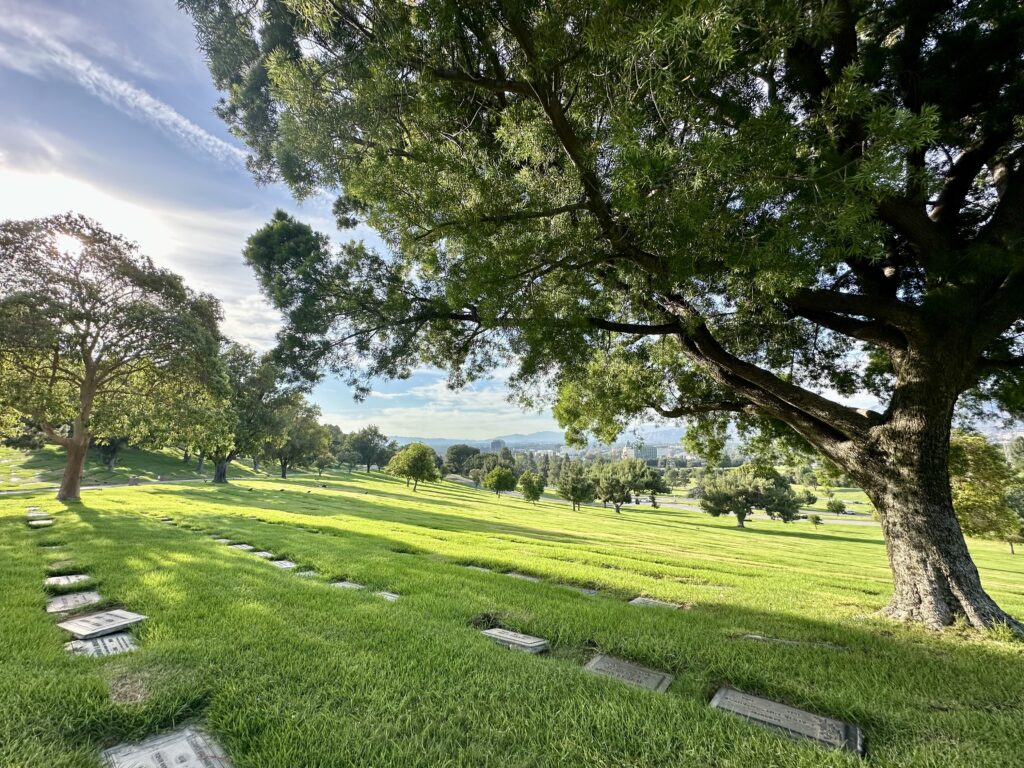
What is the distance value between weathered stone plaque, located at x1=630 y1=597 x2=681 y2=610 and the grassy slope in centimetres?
3196

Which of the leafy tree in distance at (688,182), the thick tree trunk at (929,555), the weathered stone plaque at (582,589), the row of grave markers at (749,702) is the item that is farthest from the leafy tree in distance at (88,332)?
the thick tree trunk at (929,555)

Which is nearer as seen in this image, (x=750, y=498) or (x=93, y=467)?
(x=93, y=467)

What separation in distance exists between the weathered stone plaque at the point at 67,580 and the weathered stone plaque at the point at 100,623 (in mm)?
1198

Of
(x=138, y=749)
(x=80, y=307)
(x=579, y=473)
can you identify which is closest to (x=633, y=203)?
(x=138, y=749)

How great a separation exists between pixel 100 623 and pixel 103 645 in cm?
46

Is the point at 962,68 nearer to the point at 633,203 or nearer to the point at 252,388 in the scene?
the point at 633,203

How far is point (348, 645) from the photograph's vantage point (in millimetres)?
2596

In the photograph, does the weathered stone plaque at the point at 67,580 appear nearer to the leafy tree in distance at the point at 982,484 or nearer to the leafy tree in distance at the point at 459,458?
the leafy tree in distance at the point at 982,484

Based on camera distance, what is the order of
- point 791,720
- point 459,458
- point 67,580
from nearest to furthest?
point 791,720
point 67,580
point 459,458

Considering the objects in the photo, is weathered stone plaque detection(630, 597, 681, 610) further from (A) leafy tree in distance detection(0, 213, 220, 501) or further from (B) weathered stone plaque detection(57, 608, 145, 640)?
(A) leafy tree in distance detection(0, 213, 220, 501)

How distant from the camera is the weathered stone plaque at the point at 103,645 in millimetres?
2402

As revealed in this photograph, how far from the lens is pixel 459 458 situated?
82.5m

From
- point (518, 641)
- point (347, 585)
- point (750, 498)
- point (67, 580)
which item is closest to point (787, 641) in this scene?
point (518, 641)

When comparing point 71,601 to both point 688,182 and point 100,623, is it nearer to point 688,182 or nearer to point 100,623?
point 100,623
